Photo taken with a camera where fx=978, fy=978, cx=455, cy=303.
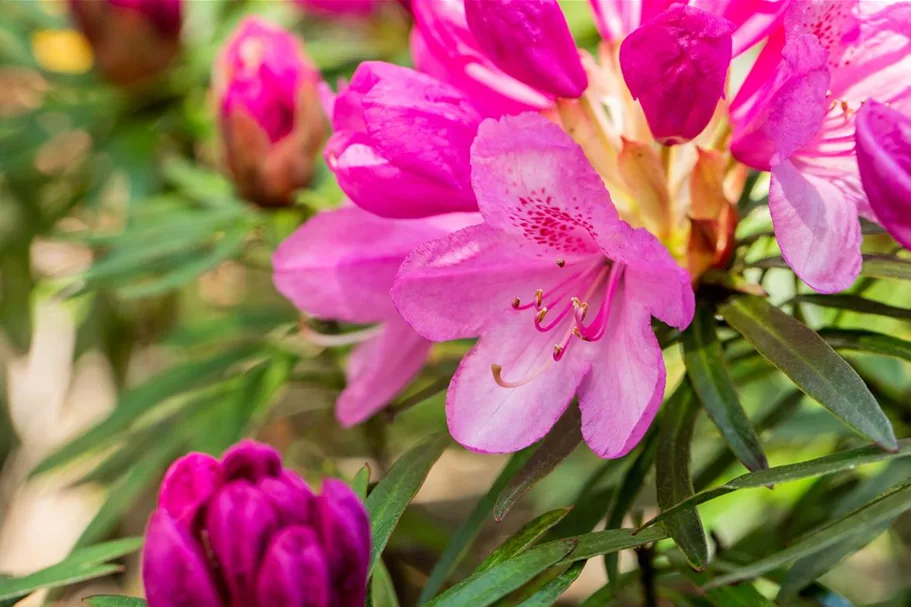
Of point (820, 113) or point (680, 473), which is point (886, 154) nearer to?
point (820, 113)

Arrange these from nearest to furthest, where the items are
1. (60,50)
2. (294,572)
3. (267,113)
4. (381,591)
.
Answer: (294,572) → (381,591) → (267,113) → (60,50)

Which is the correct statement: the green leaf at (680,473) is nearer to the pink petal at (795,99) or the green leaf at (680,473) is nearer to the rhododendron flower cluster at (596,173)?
the rhododendron flower cluster at (596,173)

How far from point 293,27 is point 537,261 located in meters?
1.24

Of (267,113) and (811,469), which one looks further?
(267,113)

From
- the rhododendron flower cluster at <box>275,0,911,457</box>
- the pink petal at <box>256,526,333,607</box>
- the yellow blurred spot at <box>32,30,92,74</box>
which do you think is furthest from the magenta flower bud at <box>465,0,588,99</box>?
the yellow blurred spot at <box>32,30,92,74</box>

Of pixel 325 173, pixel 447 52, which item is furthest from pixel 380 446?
pixel 447 52

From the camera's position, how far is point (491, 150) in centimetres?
60

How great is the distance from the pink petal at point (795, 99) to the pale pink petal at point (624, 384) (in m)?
0.13

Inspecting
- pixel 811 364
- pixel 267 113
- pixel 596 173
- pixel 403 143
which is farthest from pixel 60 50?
pixel 811 364

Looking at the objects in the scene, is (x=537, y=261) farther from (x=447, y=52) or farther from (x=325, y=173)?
(x=325, y=173)

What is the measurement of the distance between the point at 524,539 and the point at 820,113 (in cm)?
32

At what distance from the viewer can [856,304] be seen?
704 mm

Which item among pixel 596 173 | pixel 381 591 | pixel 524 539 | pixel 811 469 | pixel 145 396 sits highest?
pixel 596 173

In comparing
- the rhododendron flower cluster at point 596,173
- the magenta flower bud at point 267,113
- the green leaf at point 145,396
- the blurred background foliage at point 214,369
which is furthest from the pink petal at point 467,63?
the green leaf at point 145,396
